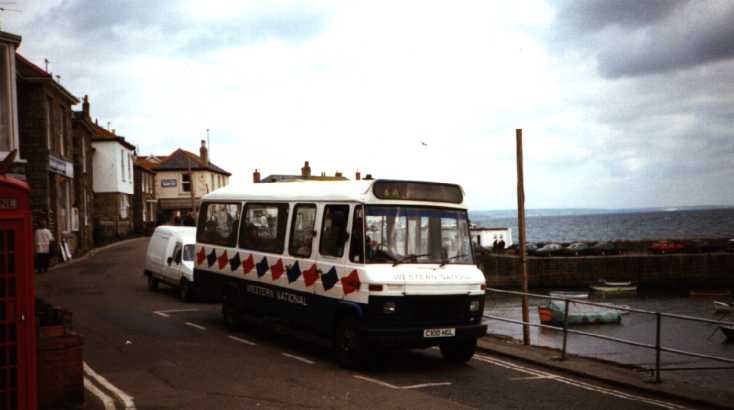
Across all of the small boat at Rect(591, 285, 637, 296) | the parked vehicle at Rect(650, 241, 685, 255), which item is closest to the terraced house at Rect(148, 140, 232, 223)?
the small boat at Rect(591, 285, 637, 296)

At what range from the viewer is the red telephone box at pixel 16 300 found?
6.35 meters

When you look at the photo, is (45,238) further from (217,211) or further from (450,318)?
(450,318)

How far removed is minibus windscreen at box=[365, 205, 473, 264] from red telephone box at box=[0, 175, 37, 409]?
5063 millimetres

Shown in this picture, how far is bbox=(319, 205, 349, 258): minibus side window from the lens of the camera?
1091 centimetres

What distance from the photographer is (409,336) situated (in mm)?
10219

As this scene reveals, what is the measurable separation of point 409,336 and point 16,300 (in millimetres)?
5524

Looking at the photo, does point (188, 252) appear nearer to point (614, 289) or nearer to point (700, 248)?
point (614, 289)

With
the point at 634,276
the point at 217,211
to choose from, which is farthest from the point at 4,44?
the point at 634,276

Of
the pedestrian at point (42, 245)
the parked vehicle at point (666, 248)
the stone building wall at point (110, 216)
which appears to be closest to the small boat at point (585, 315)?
the pedestrian at point (42, 245)

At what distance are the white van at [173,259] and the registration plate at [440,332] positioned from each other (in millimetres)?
10251

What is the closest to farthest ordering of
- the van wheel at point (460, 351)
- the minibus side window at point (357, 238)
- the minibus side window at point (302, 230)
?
1. the minibus side window at point (357, 238)
2. the van wheel at point (460, 351)
3. the minibus side window at point (302, 230)

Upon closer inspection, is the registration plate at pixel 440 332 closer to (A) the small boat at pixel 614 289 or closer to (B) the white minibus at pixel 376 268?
(B) the white minibus at pixel 376 268

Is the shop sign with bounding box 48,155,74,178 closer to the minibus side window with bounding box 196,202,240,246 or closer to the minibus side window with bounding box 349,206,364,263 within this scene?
the minibus side window with bounding box 196,202,240,246

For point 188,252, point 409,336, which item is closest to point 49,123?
point 188,252
